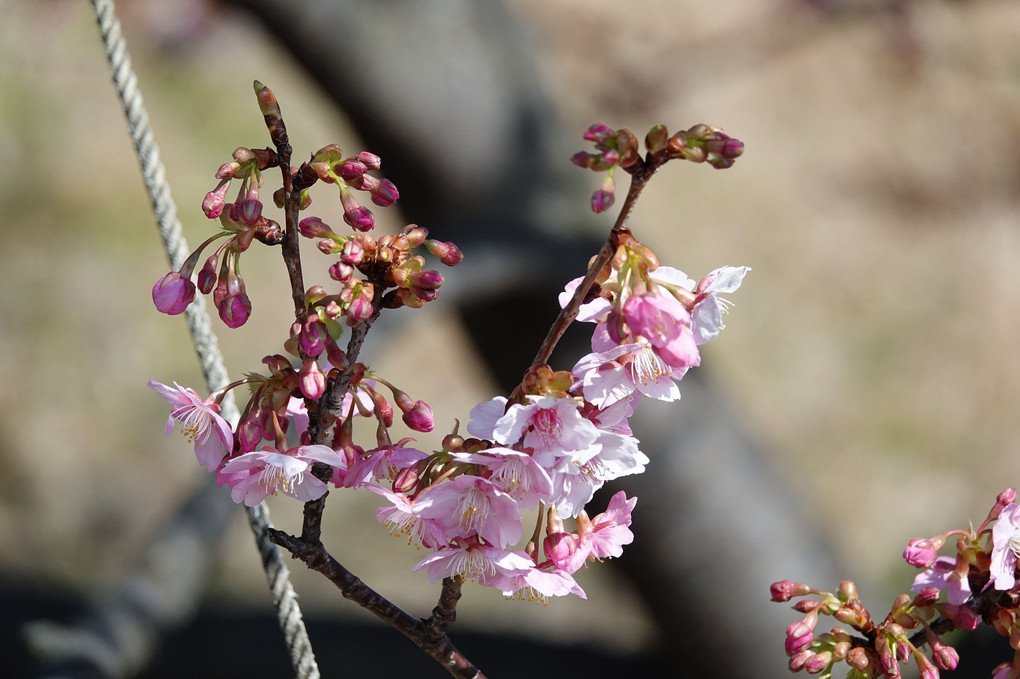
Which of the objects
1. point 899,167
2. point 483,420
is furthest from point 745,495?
point 899,167

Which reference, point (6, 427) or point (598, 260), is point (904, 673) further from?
point (6, 427)

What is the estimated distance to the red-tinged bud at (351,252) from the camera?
1.30ft

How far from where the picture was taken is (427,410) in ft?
1.54

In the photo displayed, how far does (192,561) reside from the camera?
1.22m

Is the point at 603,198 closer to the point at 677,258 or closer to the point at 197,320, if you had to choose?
the point at 197,320

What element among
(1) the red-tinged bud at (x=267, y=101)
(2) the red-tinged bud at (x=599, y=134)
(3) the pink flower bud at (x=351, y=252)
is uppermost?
(1) the red-tinged bud at (x=267, y=101)

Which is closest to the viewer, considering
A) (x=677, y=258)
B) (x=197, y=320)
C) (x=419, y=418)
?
(x=419, y=418)

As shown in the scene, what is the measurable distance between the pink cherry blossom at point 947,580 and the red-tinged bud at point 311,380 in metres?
0.36

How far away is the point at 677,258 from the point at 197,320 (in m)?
2.61

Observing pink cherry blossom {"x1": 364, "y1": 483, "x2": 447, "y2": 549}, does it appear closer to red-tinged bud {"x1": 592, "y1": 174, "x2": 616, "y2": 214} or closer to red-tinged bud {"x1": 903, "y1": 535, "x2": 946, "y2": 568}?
red-tinged bud {"x1": 592, "y1": 174, "x2": 616, "y2": 214}

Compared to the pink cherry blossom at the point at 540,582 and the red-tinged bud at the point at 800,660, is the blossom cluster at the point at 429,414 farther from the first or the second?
the red-tinged bud at the point at 800,660

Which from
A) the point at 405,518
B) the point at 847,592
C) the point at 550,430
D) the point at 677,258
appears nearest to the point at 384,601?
→ the point at 405,518

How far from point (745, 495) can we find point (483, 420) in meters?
1.46

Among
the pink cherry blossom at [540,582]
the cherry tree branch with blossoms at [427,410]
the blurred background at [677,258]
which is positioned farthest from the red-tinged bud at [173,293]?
the blurred background at [677,258]
